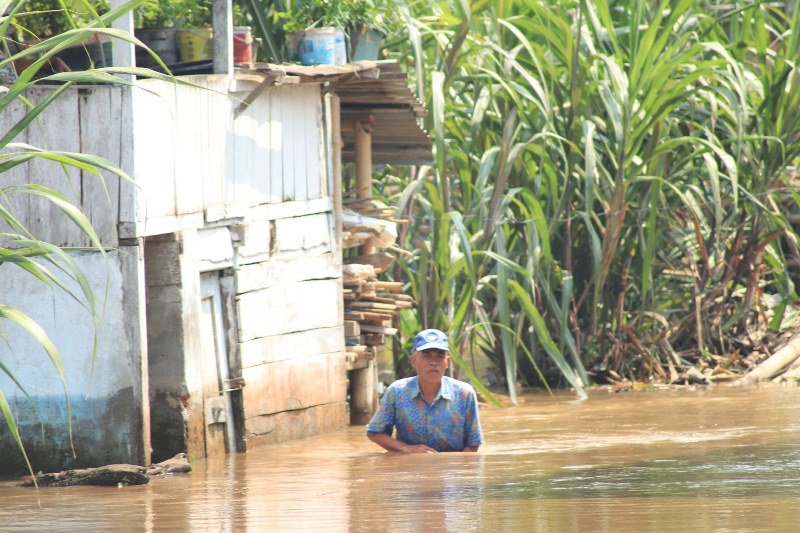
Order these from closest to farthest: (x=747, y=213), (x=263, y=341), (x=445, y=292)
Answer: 1. (x=263, y=341)
2. (x=445, y=292)
3. (x=747, y=213)

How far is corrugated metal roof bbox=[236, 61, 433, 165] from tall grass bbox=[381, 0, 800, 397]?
0.27 metres

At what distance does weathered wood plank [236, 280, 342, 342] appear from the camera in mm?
9648

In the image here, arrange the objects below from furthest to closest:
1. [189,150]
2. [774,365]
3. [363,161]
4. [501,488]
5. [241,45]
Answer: [774,365], [363,161], [241,45], [189,150], [501,488]

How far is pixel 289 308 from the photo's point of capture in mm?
10172

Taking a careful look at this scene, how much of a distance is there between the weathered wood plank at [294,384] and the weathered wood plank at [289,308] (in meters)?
0.25

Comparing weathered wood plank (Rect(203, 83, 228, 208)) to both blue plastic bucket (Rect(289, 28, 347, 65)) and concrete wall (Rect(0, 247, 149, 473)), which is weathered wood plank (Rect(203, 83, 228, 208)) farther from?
concrete wall (Rect(0, 247, 149, 473))

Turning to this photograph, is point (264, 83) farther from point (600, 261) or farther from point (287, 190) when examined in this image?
point (600, 261)

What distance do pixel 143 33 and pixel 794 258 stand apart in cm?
724

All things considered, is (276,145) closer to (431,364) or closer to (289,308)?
(289,308)

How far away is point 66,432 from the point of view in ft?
27.2

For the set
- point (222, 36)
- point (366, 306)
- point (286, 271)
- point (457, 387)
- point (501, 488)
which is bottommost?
point (501, 488)

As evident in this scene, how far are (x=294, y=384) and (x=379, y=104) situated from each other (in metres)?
2.59

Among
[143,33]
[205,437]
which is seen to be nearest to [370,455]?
[205,437]

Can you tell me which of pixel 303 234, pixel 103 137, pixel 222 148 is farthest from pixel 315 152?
pixel 103 137
